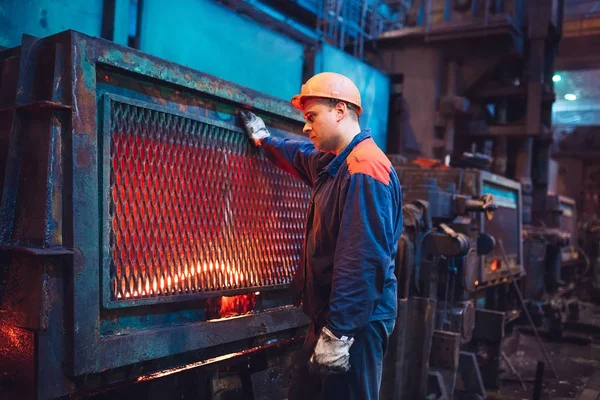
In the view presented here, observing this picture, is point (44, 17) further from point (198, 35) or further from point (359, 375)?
point (359, 375)

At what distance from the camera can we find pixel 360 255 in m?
2.16

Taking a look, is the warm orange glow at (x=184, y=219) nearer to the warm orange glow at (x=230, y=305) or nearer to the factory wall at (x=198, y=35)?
the warm orange glow at (x=230, y=305)

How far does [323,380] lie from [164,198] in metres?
1.11

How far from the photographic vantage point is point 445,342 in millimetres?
4312

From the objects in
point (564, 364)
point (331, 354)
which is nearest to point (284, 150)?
point (331, 354)

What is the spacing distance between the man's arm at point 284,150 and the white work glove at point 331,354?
1.06m

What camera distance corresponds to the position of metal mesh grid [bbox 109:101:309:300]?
2.24 m

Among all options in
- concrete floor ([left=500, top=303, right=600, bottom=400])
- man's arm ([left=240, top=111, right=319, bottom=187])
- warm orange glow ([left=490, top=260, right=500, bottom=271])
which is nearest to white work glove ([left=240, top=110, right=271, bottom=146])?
man's arm ([left=240, top=111, right=319, bottom=187])

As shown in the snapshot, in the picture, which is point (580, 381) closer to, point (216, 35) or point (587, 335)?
point (587, 335)

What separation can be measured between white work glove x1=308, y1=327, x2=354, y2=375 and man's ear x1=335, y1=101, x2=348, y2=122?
1.03 m

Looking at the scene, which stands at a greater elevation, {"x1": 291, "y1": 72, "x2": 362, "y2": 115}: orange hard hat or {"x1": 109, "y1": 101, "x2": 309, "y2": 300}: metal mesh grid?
{"x1": 291, "y1": 72, "x2": 362, "y2": 115}: orange hard hat

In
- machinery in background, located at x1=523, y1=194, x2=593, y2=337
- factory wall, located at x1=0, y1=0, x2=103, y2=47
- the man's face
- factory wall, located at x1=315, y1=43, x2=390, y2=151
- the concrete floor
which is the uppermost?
factory wall, located at x1=315, y1=43, x2=390, y2=151

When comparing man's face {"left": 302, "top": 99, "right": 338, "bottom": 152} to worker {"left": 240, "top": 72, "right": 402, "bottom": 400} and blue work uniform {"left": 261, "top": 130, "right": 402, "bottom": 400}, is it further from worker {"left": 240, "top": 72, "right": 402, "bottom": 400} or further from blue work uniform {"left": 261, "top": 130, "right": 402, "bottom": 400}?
blue work uniform {"left": 261, "top": 130, "right": 402, "bottom": 400}

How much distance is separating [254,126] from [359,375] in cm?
142
